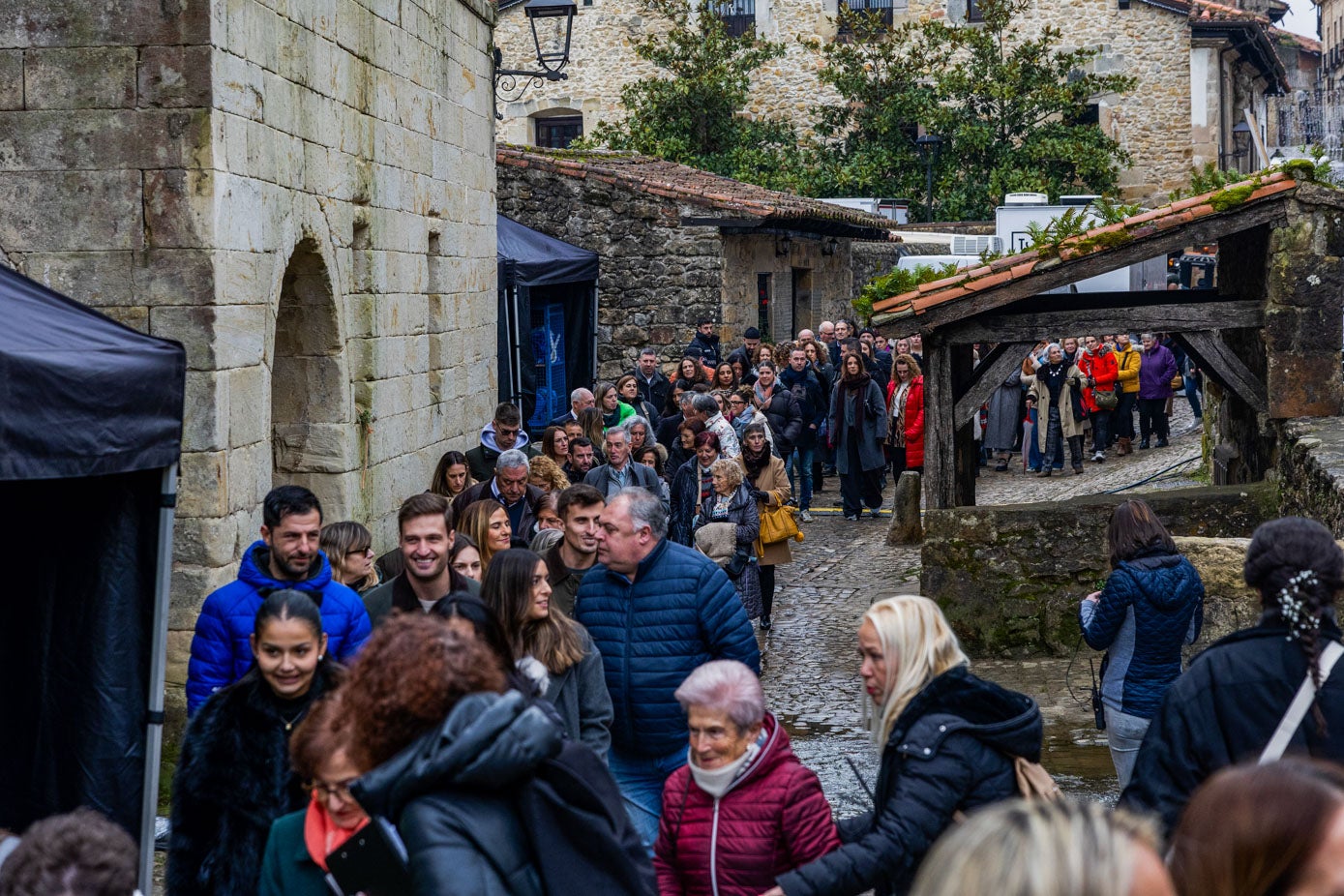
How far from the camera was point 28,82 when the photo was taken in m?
7.14

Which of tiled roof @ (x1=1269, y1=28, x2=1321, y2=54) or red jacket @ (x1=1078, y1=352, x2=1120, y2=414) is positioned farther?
tiled roof @ (x1=1269, y1=28, x2=1321, y2=54)

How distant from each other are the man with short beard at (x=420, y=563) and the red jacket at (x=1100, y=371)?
14325mm

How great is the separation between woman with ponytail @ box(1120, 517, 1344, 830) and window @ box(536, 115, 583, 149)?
2826 cm

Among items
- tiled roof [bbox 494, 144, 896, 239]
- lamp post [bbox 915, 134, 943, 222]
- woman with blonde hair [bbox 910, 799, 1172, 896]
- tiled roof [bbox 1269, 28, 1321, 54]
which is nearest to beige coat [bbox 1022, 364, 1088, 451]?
tiled roof [bbox 494, 144, 896, 239]

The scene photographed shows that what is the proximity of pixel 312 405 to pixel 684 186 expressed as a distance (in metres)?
10.5

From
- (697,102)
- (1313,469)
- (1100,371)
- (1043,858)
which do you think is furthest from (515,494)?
(697,102)

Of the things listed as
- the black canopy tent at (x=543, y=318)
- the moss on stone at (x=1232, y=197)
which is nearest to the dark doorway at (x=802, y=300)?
the black canopy tent at (x=543, y=318)

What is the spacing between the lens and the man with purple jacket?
19062 mm

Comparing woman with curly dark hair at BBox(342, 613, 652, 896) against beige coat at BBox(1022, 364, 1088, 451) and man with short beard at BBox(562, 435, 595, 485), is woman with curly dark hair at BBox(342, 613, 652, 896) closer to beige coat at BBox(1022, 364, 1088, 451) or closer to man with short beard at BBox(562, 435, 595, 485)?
man with short beard at BBox(562, 435, 595, 485)

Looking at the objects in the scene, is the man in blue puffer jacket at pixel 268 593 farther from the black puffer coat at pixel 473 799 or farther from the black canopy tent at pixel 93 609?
the black puffer coat at pixel 473 799

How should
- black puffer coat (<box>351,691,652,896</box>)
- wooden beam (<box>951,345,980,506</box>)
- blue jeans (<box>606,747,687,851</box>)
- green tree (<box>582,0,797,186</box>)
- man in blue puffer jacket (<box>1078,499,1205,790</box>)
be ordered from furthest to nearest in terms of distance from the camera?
green tree (<box>582,0,797,186</box>) < wooden beam (<box>951,345,980,506</box>) < man in blue puffer jacket (<box>1078,499,1205,790</box>) < blue jeans (<box>606,747,687,851</box>) < black puffer coat (<box>351,691,652,896</box>)

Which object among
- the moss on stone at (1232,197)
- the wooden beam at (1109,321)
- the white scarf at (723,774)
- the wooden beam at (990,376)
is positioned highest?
the moss on stone at (1232,197)

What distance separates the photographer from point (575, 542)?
20.6 ft

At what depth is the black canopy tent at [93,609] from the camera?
5.07m
